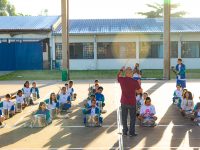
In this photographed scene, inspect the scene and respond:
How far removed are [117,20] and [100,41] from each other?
705cm

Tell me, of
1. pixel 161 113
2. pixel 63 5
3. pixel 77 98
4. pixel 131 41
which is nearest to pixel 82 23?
pixel 131 41

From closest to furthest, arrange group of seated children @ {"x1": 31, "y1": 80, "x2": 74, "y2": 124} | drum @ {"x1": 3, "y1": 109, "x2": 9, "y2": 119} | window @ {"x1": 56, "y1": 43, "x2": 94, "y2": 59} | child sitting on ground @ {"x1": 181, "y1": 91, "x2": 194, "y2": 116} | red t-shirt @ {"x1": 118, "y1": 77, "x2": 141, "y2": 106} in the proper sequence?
red t-shirt @ {"x1": 118, "y1": 77, "x2": 141, "y2": 106}
group of seated children @ {"x1": 31, "y1": 80, "x2": 74, "y2": 124}
child sitting on ground @ {"x1": 181, "y1": 91, "x2": 194, "y2": 116}
drum @ {"x1": 3, "y1": 109, "x2": 9, "y2": 119}
window @ {"x1": 56, "y1": 43, "x2": 94, "y2": 59}

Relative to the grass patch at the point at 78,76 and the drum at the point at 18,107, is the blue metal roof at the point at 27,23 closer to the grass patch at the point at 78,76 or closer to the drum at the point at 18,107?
the grass patch at the point at 78,76

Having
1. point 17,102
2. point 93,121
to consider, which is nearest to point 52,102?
point 17,102

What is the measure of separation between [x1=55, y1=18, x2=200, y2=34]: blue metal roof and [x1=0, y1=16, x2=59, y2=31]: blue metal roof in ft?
4.37

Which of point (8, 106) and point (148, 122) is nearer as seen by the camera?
point (148, 122)

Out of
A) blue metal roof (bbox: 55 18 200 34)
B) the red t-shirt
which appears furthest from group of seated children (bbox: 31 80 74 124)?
blue metal roof (bbox: 55 18 200 34)

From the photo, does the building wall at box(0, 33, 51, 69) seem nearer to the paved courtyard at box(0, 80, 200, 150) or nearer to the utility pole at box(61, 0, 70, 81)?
the utility pole at box(61, 0, 70, 81)

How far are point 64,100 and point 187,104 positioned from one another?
16.0 ft

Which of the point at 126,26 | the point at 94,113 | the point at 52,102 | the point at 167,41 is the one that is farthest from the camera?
A: the point at 126,26

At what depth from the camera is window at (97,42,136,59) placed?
4191 centimetres

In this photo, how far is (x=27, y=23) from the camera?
45000mm

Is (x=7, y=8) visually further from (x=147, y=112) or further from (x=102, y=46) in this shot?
(x=147, y=112)

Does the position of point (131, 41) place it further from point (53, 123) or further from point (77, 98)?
point (53, 123)
